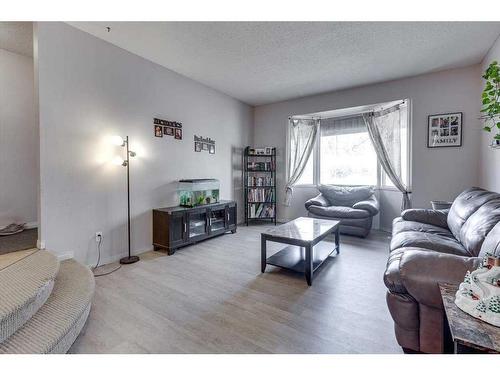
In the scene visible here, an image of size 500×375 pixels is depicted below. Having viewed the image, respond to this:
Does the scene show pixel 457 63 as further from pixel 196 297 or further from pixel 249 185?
pixel 196 297

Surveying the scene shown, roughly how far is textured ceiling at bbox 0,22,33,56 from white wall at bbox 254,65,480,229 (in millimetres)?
4526

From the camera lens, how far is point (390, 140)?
427 cm

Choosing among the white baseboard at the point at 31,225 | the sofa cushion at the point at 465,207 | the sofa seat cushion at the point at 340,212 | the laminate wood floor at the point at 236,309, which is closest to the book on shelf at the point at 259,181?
the sofa seat cushion at the point at 340,212

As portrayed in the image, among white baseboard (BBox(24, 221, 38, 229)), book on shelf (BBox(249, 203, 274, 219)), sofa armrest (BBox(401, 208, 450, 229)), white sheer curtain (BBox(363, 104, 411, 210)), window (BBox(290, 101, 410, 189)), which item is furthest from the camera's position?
book on shelf (BBox(249, 203, 274, 219))

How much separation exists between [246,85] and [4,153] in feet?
12.2

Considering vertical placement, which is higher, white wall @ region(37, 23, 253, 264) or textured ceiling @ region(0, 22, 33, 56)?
textured ceiling @ region(0, 22, 33, 56)

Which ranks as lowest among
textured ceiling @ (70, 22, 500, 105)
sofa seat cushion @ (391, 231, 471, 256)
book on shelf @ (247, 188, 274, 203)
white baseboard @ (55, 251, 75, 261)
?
white baseboard @ (55, 251, 75, 261)

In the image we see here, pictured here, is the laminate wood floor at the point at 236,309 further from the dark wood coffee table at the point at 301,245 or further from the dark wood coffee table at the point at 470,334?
the dark wood coffee table at the point at 470,334

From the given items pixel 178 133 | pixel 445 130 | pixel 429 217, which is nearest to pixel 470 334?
pixel 429 217

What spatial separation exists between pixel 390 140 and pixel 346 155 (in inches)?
33.0

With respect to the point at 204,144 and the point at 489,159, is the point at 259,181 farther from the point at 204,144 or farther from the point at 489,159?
the point at 489,159

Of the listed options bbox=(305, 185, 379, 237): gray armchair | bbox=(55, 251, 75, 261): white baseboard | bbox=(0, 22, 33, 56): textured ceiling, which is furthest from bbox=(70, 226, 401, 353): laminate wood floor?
bbox=(0, 22, 33, 56): textured ceiling

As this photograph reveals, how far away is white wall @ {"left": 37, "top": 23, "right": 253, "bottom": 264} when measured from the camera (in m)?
2.48

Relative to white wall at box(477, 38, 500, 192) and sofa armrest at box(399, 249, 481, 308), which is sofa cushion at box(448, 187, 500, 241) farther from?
sofa armrest at box(399, 249, 481, 308)
